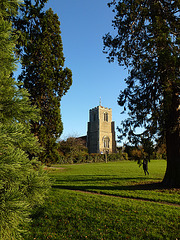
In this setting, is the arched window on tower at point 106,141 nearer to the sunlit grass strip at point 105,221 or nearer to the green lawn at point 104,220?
the green lawn at point 104,220

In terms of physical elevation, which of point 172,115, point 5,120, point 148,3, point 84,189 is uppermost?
point 148,3

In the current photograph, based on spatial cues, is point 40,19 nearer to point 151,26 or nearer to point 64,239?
point 151,26

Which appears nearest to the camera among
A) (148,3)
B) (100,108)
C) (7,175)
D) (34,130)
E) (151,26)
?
(7,175)

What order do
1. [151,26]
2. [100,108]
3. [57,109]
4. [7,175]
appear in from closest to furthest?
[7,175]
[151,26]
[57,109]
[100,108]

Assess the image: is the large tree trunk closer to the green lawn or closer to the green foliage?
the green lawn

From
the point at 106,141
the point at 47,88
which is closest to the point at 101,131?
the point at 106,141

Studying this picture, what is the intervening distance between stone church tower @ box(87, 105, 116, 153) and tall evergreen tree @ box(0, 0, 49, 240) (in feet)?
198

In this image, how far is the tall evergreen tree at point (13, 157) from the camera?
6.13ft

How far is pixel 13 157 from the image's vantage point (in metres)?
1.95

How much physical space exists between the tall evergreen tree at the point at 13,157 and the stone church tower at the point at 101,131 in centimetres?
6024

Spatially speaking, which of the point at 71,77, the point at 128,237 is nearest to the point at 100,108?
the point at 71,77

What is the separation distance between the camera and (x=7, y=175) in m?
2.03

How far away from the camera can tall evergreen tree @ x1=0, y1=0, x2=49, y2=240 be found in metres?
1.87

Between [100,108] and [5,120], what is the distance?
64.0m
